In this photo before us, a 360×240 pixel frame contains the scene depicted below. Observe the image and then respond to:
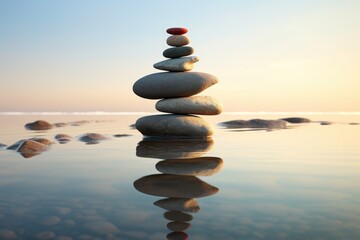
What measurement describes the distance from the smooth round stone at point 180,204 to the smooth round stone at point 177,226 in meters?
0.33

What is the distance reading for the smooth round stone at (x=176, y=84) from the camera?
11.5m

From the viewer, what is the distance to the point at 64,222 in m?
2.88

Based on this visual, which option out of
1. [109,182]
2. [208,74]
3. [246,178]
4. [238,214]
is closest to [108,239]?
[238,214]

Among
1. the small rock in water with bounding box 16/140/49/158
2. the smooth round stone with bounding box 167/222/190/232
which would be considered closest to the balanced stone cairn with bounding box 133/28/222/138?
the small rock in water with bounding box 16/140/49/158

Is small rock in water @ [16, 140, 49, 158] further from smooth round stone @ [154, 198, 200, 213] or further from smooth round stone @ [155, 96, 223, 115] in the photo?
smooth round stone @ [154, 198, 200, 213]

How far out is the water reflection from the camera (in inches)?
116

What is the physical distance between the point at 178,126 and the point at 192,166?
18.8 feet

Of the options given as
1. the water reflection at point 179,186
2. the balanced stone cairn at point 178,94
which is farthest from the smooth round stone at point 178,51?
the water reflection at point 179,186

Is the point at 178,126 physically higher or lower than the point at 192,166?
higher

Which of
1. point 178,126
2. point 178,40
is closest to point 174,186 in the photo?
point 178,126

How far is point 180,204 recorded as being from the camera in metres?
3.34

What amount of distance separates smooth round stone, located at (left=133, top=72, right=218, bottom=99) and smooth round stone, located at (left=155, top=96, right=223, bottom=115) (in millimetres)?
235

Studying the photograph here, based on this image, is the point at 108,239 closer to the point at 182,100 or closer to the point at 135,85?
the point at 182,100

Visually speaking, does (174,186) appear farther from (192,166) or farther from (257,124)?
(257,124)
